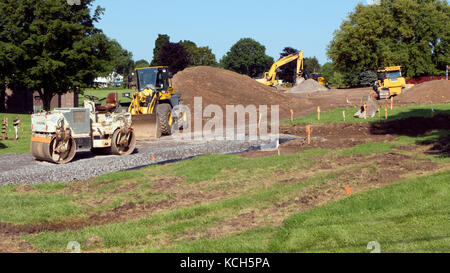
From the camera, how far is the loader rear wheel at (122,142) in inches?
797

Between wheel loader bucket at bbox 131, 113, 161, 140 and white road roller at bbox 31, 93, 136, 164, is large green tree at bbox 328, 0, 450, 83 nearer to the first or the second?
wheel loader bucket at bbox 131, 113, 161, 140

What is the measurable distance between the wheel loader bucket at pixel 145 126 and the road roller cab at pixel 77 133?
12.5 feet

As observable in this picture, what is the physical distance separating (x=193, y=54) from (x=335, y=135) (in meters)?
119

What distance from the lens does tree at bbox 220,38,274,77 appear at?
176 m

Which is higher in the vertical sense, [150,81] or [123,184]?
[150,81]

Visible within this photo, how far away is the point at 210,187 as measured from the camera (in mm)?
13273

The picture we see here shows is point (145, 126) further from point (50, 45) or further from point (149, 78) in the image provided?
point (50, 45)

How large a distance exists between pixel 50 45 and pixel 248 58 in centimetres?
13573

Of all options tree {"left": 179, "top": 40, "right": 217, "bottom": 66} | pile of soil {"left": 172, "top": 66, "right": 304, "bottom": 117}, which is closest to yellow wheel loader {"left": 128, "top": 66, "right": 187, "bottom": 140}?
pile of soil {"left": 172, "top": 66, "right": 304, "bottom": 117}

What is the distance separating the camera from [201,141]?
979 inches
